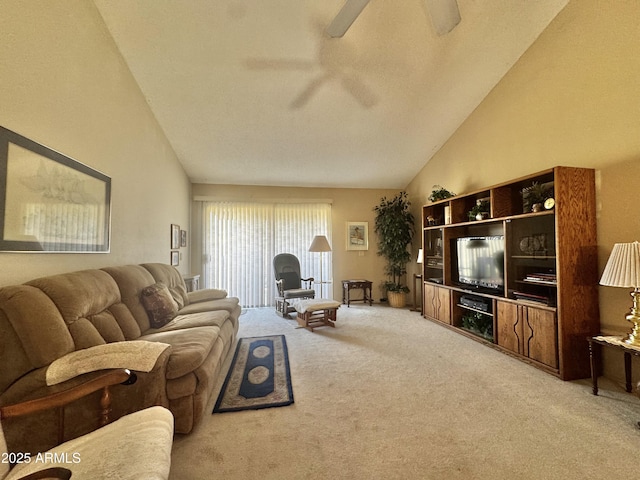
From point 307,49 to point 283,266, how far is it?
350 centimetres

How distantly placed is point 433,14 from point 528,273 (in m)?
2.79

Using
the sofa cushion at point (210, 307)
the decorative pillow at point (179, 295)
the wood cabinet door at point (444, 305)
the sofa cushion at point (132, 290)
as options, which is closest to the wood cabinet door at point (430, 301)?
the wood cabinet door at point (444, 305)

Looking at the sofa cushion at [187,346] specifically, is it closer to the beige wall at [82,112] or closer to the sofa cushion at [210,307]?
the sofa cushion at [210,307]

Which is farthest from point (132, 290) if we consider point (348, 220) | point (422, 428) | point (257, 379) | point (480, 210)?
point (348, 220)

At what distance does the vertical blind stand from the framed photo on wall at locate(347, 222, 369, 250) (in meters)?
0.72

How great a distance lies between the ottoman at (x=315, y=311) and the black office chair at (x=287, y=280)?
626mm

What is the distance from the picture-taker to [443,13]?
6.43ft

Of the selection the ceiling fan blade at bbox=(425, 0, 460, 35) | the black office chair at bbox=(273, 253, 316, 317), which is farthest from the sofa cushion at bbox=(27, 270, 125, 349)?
the ceiling fan blade at bbox=(425, 0, 460, 35)

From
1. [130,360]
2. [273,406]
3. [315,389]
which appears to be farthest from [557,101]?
[130,360]

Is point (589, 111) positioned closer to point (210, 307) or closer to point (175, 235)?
point (210, 307)

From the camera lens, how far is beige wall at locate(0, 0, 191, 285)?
1.66 metres

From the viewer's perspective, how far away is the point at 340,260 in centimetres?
607

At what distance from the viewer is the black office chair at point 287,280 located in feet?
15.9

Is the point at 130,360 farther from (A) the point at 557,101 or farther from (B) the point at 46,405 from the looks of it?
(A) the point at 557,101
